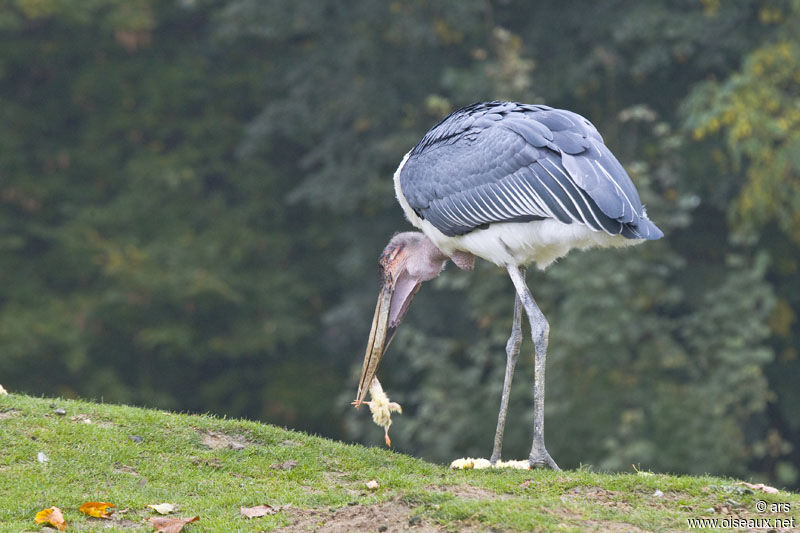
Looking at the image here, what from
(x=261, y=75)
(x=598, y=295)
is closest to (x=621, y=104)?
(x=598, y=295)

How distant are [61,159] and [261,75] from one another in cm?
327

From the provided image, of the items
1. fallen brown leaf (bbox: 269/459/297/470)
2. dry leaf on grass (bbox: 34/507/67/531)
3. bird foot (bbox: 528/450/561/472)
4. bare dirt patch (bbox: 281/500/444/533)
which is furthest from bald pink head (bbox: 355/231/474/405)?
dry leaf on grass (bbox: 34/507/67/531)

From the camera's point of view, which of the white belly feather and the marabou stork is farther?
the white belly feather

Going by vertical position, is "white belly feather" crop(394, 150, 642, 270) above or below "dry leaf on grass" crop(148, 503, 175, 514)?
above

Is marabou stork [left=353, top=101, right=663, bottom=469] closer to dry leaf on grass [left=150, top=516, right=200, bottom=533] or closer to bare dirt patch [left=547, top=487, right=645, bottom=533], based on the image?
bare dirt patch [left=547, top=487, right=645, bottom=533]

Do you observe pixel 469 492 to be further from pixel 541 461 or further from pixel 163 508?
pixel 163 508

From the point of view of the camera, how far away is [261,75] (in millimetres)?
18875

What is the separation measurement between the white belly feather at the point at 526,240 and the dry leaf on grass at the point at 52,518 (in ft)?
9.67

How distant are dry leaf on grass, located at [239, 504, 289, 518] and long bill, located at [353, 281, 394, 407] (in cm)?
168

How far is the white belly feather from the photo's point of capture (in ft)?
22.8

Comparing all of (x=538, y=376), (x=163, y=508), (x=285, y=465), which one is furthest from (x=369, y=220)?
(x=163, y=508)

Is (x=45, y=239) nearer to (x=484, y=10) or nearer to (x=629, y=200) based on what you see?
(x=484, y=10)

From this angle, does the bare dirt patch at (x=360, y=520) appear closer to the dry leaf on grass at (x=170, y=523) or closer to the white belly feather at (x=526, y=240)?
the dry leaf on grass at (x=170, y=523)

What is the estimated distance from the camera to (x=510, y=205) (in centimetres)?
715
